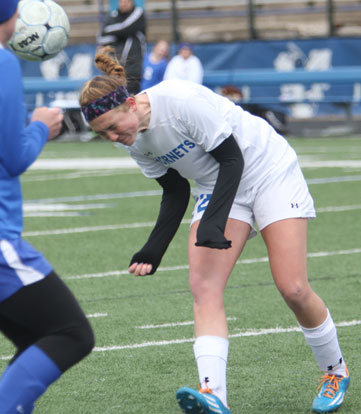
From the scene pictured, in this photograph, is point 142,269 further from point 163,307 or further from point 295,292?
point 163,307

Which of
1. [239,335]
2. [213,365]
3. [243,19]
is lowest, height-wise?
[243,19]

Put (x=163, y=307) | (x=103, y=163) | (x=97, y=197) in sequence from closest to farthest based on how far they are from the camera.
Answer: (x=163, y=307) < (x=97, y=197) < (x=103, y=163)

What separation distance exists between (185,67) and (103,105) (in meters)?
16.2

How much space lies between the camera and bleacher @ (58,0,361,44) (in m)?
24.6

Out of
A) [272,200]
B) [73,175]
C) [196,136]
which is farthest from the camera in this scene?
[73,175]

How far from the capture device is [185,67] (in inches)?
795

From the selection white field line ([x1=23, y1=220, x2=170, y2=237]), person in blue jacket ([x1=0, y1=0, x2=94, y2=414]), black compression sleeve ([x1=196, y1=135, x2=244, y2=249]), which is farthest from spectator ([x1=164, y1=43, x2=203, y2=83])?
person in blue jacket ([x1=0, y1=0, x2=94, y2=414])

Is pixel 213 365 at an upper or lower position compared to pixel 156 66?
upper

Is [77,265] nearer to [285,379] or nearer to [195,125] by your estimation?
[285,379]

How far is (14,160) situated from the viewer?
11.1ft

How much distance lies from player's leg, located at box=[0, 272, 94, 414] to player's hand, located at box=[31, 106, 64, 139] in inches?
21.6

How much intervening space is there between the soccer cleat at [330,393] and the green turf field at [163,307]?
9 cm

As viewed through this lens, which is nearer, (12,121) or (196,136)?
(12,121)

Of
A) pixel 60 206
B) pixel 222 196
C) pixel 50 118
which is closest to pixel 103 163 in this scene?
pixel 60 206
